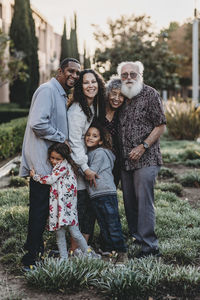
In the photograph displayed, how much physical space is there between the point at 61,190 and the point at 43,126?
625mm

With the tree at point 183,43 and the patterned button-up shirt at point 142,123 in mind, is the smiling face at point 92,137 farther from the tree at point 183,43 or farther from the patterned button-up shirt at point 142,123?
the tree at point 183,43

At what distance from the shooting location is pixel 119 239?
451 centimetres

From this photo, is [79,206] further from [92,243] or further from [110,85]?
[110,85]

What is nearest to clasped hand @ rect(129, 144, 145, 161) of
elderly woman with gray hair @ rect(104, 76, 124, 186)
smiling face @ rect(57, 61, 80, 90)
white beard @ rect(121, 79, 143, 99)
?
elderly woman with gray hair @ rect(104, 76, 124, 186)

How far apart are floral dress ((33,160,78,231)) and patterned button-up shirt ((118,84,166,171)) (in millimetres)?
747

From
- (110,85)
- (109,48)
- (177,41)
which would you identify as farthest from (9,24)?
(110,85)

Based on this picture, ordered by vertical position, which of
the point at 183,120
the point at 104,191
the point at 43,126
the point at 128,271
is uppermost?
the point at 183,120

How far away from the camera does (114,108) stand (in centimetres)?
465

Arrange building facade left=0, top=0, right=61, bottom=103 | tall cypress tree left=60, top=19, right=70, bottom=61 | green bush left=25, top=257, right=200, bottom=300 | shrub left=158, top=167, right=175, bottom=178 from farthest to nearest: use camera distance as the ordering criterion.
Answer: tall cypress tree left=60, top=19, right=70, bottom=61 < building facade left=0, top=0, right=61, bottom=103 < shrub left=158, top=167, right=175, bottom=178 < green bush left=25, top=257, right=200, bottom=300

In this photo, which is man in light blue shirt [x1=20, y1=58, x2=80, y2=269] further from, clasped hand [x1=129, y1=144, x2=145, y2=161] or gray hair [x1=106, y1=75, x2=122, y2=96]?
clasped hand [x1=129, y1=144, x2=145, y2=161]

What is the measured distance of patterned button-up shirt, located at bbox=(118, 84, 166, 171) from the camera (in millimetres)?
4488

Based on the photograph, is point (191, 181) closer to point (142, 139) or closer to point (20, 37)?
point (142, 139)

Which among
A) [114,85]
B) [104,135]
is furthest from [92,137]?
[114,85]

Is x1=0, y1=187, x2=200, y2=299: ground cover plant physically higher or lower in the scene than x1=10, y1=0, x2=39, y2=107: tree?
lower
